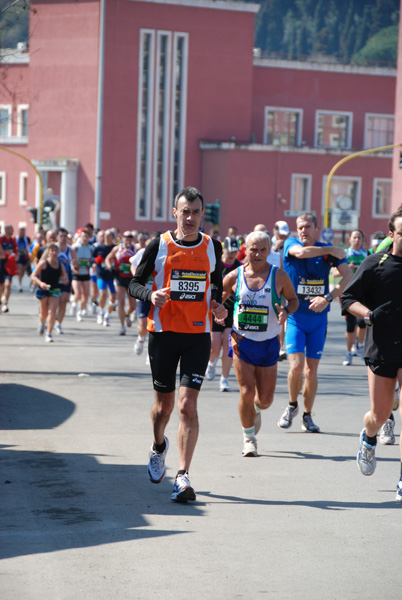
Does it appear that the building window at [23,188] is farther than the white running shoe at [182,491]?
Yes

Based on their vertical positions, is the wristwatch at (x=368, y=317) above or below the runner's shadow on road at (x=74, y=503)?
above

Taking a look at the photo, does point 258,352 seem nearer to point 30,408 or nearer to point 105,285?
point 30,408

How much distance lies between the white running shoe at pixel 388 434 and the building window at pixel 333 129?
2335 inches

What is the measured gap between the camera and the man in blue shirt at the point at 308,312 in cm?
1043

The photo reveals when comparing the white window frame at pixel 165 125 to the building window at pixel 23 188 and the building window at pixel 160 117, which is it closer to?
the building window at pixel 160 117

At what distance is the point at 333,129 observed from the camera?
227 ft

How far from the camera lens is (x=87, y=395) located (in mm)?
12812

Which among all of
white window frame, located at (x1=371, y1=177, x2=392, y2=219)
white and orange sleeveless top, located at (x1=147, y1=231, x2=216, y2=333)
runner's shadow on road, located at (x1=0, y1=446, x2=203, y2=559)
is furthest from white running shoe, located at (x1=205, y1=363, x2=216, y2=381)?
white window frame, located at (x1=371, y1=177, x2=392, y2=219)

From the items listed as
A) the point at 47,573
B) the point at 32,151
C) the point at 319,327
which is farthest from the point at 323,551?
the point at 32,151

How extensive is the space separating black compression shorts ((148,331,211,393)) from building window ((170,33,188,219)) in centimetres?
5532

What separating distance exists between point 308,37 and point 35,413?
139 metres

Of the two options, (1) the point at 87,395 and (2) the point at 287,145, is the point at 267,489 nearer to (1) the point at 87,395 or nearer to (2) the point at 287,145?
(1) the point at 87,395

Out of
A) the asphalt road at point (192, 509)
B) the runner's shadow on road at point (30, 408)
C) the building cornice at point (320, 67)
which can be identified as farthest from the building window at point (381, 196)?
the runner's shadow on road at point (30, 408)

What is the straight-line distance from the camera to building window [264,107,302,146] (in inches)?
2657
